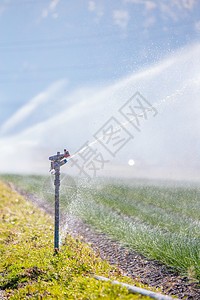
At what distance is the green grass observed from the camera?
3.44m

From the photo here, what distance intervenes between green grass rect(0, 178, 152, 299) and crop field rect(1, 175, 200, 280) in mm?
Answer: 837

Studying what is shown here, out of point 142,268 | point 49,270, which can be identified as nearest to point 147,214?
point 142,268

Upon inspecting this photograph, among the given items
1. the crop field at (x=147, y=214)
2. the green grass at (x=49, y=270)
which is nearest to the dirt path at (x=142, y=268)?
the crop field at (x=147, y=214)

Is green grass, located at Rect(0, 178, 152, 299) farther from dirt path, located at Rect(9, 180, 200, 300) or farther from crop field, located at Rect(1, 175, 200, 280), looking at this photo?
crop field, located at Rect(1, 175, 200, 280)

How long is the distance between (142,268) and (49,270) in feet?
4.39

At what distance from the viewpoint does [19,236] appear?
21.6ft

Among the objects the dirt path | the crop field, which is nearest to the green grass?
the dirt path

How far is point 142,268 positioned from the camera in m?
4.52

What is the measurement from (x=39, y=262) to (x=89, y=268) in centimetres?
84

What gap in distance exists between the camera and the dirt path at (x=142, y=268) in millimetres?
3721

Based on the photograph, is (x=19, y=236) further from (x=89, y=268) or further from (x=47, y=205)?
(x=47, y=205)

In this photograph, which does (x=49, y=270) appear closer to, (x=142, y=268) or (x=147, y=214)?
(x=142, y=268)

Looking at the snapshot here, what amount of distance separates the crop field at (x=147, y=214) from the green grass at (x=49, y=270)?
0.84 metres

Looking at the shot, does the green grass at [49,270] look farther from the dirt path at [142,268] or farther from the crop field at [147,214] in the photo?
the crop field at [147,214]
